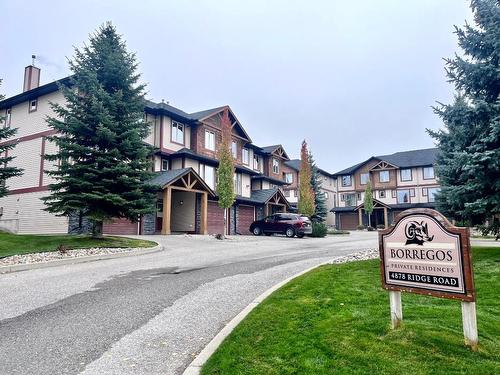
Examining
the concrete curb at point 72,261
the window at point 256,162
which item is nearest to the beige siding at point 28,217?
the concrete curb at point 72,261

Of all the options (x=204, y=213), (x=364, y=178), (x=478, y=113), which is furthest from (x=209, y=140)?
(x=364, y=178)

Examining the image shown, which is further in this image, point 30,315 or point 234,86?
point 234,86

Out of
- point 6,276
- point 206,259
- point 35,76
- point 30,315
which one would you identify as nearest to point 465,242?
point 30,315

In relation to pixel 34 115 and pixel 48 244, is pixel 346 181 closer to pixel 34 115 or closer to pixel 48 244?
pixel 34 115

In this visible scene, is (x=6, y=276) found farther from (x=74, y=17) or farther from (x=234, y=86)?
(x=234, y=86)

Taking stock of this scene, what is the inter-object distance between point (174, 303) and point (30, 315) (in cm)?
248

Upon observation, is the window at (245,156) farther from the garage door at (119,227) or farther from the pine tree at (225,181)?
the garage door at (119,227)

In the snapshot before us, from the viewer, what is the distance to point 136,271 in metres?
10.3

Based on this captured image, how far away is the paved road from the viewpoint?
429 centimetres

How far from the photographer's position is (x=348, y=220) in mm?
56094

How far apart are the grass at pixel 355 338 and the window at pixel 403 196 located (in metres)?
49.5

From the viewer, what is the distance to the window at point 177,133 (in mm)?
28484

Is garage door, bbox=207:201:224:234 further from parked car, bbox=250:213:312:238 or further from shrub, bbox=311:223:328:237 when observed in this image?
shrub, bbox=311:223:328:237

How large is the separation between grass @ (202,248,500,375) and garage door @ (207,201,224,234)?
75.5 ft
